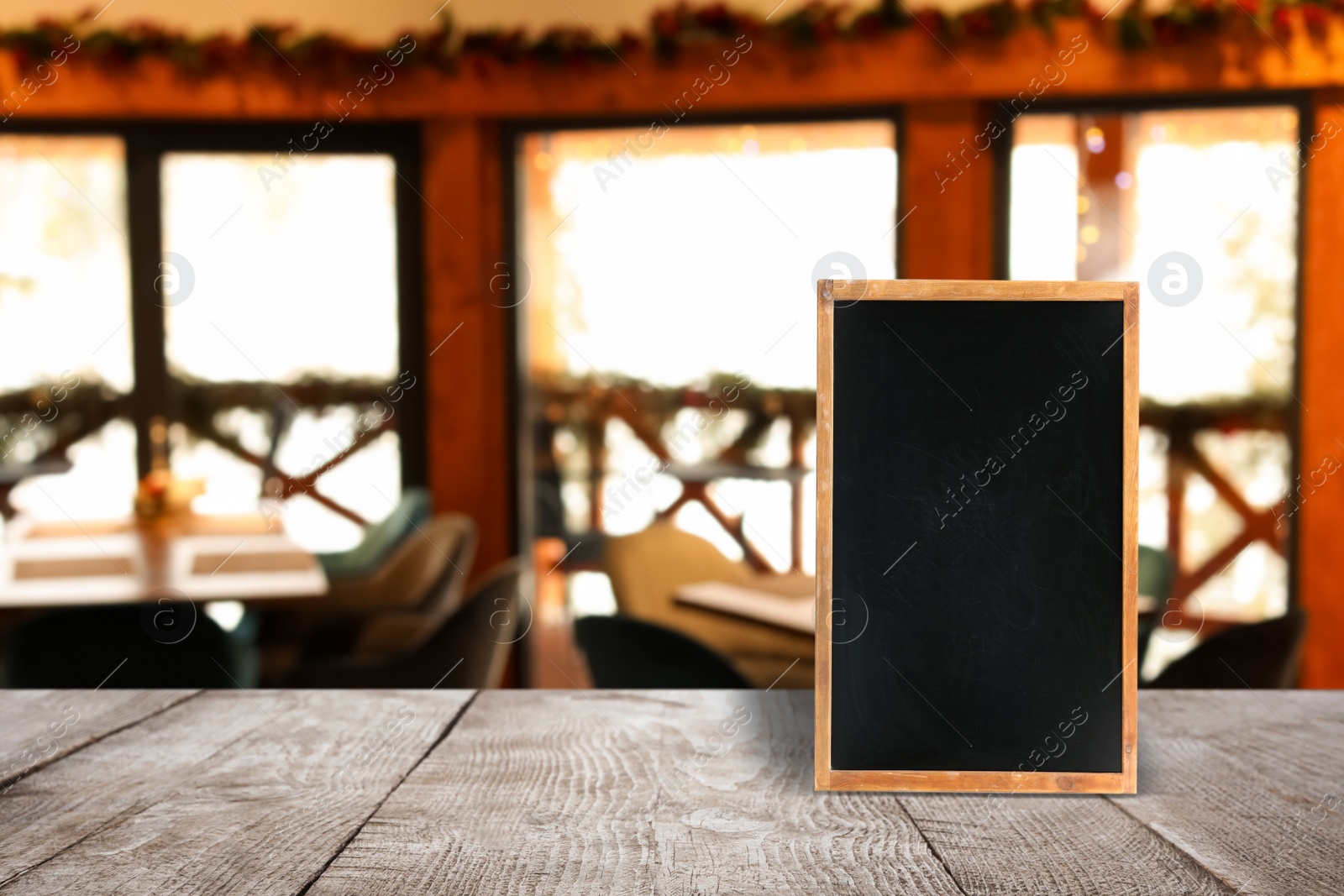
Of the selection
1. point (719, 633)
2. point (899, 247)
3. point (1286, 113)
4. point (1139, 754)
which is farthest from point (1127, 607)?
point (1286, 113)

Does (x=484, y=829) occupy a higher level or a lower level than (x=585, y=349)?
lower

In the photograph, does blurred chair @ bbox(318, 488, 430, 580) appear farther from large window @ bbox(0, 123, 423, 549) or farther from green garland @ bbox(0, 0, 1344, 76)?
green garland @ bbox(0, 0, 1344, 76)

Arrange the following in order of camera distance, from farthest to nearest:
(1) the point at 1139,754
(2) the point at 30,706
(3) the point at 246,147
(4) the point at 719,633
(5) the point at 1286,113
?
(3) the point at 246,147
(5) the point at 1286,113
(4) the point at 719,633
(2) the point at 30,706
(1) the point at 1139,754

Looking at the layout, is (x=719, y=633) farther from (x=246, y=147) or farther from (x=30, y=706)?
(x=246, y=147)

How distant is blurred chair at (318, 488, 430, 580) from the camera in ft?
12.2

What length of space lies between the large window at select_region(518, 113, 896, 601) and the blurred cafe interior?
0.05ft

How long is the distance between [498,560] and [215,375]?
1582 mm

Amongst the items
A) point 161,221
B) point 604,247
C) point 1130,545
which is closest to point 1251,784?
point 1130,545

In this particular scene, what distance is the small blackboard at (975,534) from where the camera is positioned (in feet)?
2.17

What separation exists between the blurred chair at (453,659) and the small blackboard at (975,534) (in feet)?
5.41

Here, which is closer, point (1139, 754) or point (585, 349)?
point (1139, 754)

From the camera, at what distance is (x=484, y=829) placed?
0.59m

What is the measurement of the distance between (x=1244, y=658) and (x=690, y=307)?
115 inches

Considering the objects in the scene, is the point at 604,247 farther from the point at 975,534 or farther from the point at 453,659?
the point at 975,534
